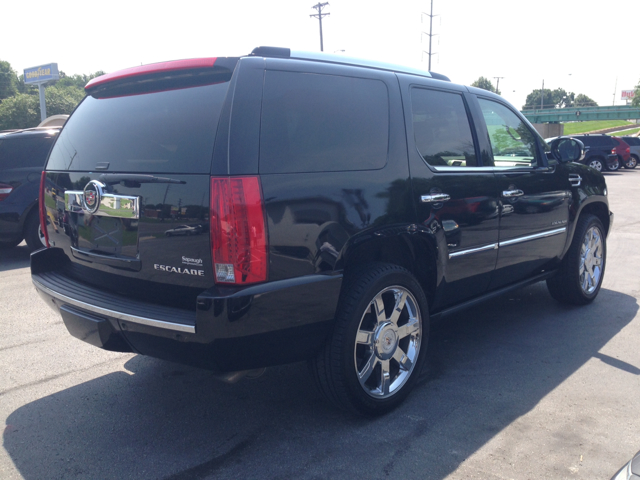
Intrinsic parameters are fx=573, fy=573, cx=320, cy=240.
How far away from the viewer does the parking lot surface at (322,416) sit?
9.05 feet

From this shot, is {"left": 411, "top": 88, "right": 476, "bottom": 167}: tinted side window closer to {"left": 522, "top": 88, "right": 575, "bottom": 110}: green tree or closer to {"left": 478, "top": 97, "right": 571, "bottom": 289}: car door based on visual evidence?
{"left": 478, "top": 97, "right": 571, "bottom": 289}: car door

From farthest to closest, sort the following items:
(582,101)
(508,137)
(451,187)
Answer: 1. (582,101)
2. (508,137)
3. (451,187)

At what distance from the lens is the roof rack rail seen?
2.93 metres

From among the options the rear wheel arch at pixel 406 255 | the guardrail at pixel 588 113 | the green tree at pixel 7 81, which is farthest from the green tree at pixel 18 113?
the rear wheel arch at pixel 406 255

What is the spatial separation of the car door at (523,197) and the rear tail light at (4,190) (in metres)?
6.17

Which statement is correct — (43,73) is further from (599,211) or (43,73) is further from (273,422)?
(273,422)

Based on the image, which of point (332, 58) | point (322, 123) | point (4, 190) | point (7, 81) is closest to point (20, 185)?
point (4, 190)

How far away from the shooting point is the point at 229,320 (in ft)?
8.30

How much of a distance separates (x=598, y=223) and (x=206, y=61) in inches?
169

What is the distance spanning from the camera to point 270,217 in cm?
263

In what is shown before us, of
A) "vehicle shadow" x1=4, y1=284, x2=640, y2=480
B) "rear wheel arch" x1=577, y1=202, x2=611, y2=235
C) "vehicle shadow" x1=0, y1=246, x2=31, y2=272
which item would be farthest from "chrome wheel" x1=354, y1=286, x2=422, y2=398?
"vehicle shadow" x1=0, y1=246, x2=31, y2=272

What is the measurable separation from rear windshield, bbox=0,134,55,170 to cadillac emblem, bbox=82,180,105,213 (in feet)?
17.3

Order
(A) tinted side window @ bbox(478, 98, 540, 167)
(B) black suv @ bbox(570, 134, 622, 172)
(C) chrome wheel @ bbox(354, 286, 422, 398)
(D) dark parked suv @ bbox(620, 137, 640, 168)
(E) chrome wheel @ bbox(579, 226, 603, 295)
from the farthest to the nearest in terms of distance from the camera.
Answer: (D) dark parked suv @ bbox(620, 137, 640, 168)
(B) black suv @ bbox(570, 134, 622, 172)
(E) chrome wheel @ bbox(579, 226, 603, 295)
(A) tinted side window @ bbox(478, 98, 540, 167)
(C) chrome wheel @ bbox(354, 286, 422, 398)

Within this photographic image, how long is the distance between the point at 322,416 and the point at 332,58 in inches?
80.9
